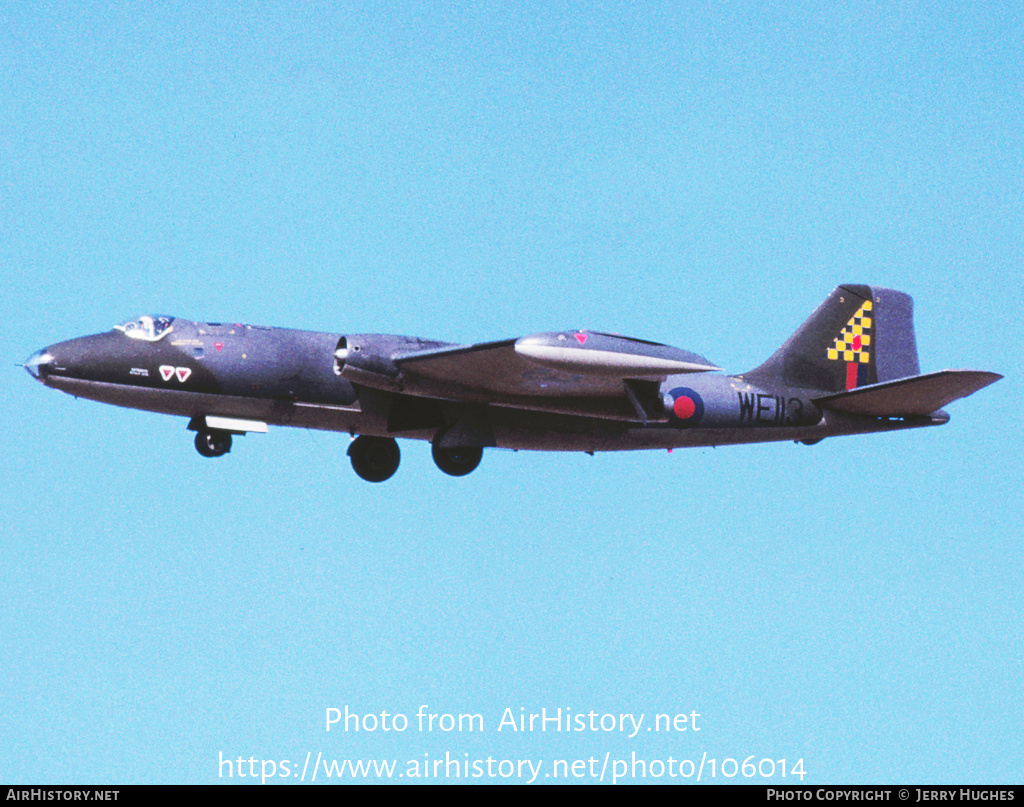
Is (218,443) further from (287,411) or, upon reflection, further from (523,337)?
(523,337)

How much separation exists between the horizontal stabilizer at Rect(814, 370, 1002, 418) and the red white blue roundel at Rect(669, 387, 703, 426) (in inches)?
113

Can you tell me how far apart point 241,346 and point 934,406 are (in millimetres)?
14027

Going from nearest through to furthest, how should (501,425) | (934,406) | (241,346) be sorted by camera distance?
(241,346)
(501,425)
(934,406)

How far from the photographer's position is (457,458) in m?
24.5

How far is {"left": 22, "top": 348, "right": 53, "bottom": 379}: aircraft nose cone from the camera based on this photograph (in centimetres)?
2233

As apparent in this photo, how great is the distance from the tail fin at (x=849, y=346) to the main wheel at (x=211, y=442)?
35.3 ft

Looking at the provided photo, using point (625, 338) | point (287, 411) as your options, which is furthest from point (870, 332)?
point (287, 411)

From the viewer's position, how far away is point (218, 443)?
2359cm

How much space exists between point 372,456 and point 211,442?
329cm

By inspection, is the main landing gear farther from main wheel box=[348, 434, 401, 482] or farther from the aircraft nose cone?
the aircraft nose cone

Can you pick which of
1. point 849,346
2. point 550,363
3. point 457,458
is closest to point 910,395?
point 849,346

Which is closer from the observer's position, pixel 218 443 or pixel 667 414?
pixel 218 443

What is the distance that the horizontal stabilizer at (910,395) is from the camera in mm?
24734

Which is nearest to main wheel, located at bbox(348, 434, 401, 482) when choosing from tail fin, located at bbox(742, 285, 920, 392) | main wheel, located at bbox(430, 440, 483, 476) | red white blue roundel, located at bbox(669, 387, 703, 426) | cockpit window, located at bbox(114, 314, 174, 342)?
main wheel, located at bbox(430, 440, 483, 476)
